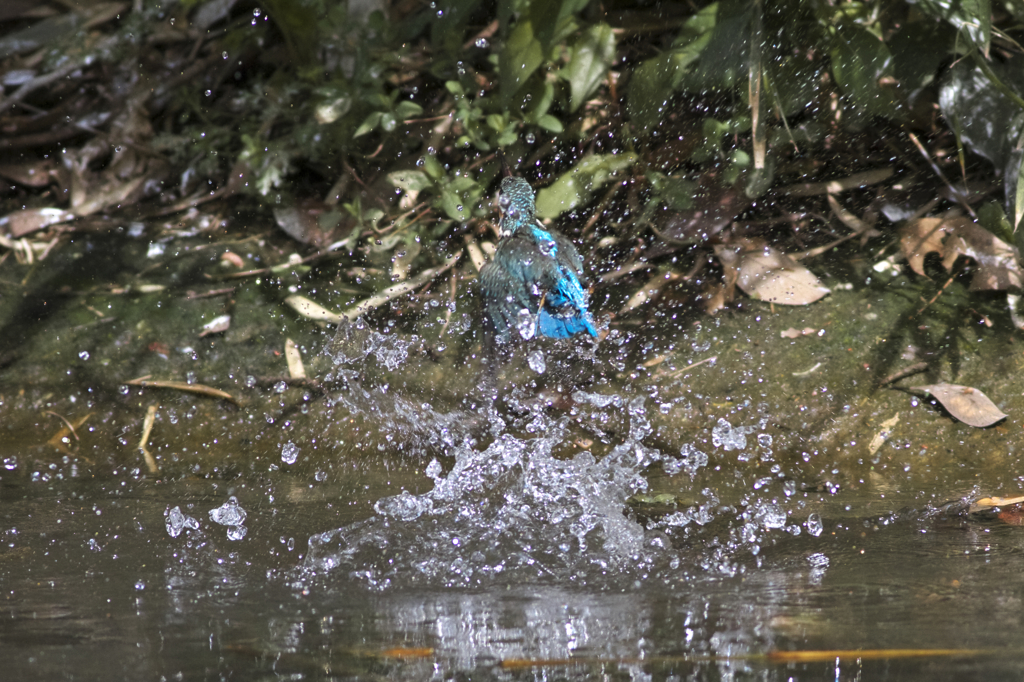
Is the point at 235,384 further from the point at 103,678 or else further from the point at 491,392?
the point at 103,678

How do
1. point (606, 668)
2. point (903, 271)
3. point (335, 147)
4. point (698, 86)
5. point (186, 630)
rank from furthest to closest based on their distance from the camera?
point (335, 147), point (903, 271), point (698, 86), point (186, 630), point (606, 668)

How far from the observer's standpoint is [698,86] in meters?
2.34

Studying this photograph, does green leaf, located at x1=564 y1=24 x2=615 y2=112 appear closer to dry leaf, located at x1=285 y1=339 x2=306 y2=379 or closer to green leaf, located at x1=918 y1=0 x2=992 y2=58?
green leaf, located at x1=918 y1=0 x2=992 y2=58

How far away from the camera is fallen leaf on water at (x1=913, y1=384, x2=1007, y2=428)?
7.04 feet

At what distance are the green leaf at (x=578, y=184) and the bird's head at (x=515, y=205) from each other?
0.51ft

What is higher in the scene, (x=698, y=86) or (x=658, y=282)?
(x=698, y=86)

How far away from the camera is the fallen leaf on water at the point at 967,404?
2145mm

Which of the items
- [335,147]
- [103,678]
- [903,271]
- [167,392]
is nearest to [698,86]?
[903,271]

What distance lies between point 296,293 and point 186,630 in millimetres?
1510

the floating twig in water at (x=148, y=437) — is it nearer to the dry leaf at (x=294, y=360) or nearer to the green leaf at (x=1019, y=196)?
the dry leaf at (x=294, y=360)

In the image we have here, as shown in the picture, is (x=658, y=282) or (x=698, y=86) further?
(x=658, y=282)

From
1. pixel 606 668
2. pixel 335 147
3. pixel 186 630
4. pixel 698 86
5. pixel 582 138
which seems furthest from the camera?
pixel 335 147

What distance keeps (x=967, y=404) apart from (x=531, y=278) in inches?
43.2

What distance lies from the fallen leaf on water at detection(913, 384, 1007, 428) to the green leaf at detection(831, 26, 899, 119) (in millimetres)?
760
